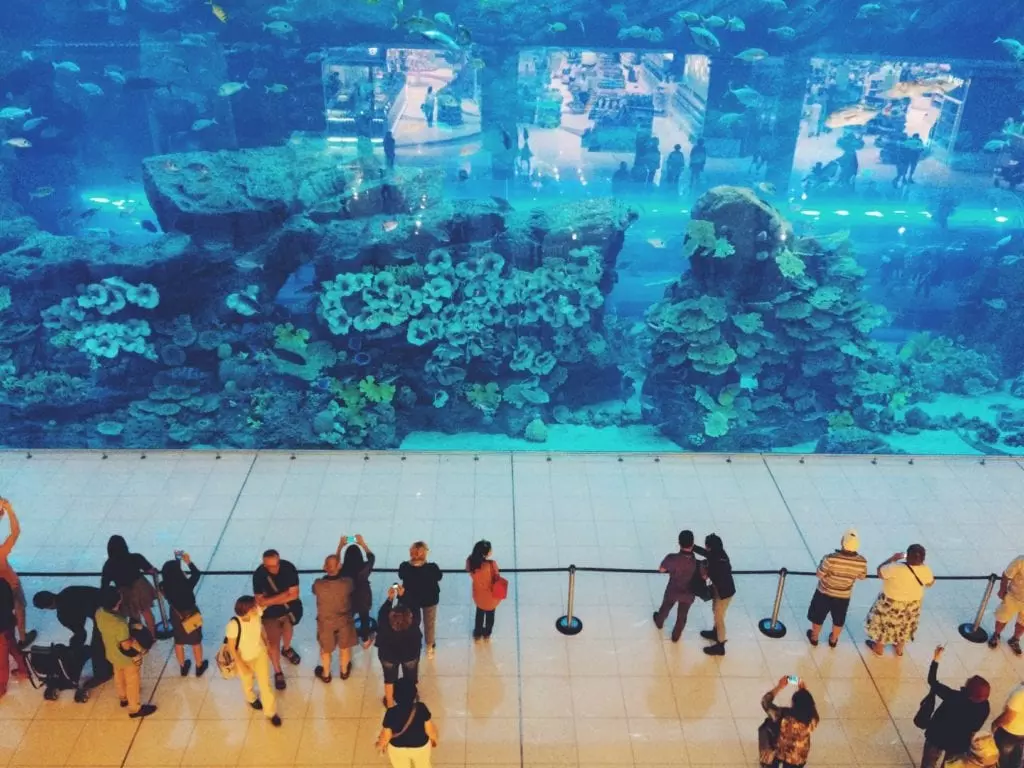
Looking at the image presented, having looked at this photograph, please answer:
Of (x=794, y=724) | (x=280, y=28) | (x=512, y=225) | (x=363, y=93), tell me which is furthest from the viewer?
(x=280, y=28)

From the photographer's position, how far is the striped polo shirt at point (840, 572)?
15.4 ft

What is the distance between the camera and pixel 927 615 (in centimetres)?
550

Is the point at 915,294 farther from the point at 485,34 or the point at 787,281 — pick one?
the point at 485,34

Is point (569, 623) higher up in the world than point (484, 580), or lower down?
lower down

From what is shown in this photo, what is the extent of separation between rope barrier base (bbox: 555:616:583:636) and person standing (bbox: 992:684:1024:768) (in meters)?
2.57

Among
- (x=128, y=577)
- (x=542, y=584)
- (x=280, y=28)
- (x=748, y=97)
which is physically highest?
(x=280, y=28)

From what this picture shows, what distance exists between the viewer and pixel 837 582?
4.76 meters

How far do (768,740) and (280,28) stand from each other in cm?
1611

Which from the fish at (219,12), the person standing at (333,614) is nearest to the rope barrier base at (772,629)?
the person standing at (333,614)

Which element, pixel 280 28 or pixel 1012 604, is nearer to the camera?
pixel 1012 604

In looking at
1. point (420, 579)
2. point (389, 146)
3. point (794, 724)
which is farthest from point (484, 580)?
point (389, 146)

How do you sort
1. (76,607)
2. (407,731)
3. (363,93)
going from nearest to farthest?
(407,731)
(76,607)
(363,93)

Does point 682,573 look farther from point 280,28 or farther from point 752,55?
point 752,55

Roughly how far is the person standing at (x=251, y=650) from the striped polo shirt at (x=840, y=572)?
3.65 metres
